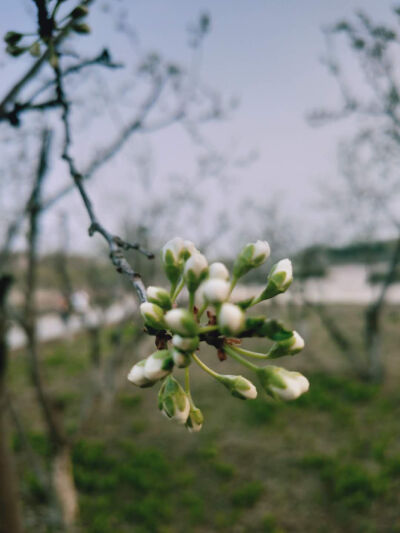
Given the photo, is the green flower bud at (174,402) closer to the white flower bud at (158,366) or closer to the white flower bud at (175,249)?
the white flower bud at (158,366)

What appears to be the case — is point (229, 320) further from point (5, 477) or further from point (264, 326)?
point (5, 477)

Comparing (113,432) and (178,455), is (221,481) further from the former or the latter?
(113,432)

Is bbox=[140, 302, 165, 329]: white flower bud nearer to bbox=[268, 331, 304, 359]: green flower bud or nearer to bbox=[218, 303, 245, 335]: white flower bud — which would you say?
bbox=[218, 303, 245, 335]: white flower bud

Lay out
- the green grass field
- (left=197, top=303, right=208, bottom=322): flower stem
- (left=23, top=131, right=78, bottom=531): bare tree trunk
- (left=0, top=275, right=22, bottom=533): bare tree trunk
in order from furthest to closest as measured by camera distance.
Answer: the green grass field → (left=23, top=131, right=78, bottom=531): bare tree trunk → (left=0, top=275, right=22, bottom=533): bare tree trunk → (left=197, top=303, right=208, bottom=322): flower stem

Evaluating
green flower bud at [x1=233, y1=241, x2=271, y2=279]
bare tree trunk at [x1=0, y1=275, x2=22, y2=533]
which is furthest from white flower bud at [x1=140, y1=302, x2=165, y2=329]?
bare tree trunk at [x1=0, y1=275, x2=22, y2=533]

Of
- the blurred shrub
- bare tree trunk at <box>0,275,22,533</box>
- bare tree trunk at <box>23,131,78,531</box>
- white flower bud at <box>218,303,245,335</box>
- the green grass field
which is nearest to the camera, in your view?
white flower bud at <box>218,303,245,335</box>

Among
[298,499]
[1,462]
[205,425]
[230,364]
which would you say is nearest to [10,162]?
[1,462]
